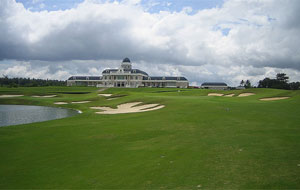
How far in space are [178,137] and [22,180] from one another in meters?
9.18

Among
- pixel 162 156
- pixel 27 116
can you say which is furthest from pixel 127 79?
pixel 162 156

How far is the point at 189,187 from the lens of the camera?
8523 millimetres

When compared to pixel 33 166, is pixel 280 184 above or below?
above

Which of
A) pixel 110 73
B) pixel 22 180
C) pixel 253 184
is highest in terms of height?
pixel 110 73

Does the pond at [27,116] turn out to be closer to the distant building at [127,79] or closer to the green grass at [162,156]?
the green grass at [162,156]

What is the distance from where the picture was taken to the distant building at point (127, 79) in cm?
14388

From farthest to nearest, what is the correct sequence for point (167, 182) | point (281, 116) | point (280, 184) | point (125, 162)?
point (281, 116)
point (125, 162)
point (167, 182)
point (280, 184)

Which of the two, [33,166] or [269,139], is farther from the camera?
[269,139]

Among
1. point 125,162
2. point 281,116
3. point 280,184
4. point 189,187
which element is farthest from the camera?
point 281,116

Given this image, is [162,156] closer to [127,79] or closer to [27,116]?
[27,116]

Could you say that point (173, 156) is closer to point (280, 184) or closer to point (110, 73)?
point (280, 184)

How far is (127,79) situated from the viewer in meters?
144

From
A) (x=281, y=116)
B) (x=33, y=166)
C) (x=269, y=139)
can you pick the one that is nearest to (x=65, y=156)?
(x=33, y=166)

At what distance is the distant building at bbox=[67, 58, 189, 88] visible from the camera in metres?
144
